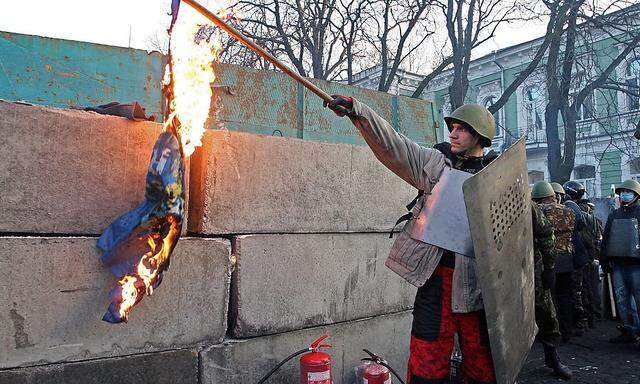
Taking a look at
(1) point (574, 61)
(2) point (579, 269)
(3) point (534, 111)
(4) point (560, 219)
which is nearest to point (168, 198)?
(4) point (560, 219)

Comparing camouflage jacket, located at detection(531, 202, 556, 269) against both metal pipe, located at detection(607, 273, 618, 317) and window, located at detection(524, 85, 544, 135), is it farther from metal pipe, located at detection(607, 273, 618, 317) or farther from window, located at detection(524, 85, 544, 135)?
window, located at detection(524, 85, 544, 135)

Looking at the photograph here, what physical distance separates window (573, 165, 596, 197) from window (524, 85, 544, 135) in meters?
2.78

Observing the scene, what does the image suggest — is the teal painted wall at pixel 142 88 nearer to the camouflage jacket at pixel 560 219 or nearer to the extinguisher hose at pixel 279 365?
the camouflage jacket at pixel 560 219

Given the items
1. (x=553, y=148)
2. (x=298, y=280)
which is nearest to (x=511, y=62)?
(x=553, y=148)

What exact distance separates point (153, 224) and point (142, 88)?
205 cm

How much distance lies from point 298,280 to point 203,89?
4.87ft

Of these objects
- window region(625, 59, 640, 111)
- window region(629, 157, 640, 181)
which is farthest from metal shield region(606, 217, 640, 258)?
window region(629, 157, 640, 181)

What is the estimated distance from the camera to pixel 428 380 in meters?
2.59

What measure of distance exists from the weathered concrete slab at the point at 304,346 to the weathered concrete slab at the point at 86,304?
0.18 meters

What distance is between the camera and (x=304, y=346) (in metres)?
3.53

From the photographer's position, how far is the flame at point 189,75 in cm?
261

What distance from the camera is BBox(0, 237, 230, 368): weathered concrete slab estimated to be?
2432mm

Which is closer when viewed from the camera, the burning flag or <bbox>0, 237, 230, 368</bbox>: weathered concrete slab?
<bbox>0, 237, 230, 368</bbox>: weathered concrete slab

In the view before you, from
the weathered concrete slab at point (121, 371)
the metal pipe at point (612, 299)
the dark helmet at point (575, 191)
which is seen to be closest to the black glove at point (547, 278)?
the weathered concrete slab at point (121, 371)
